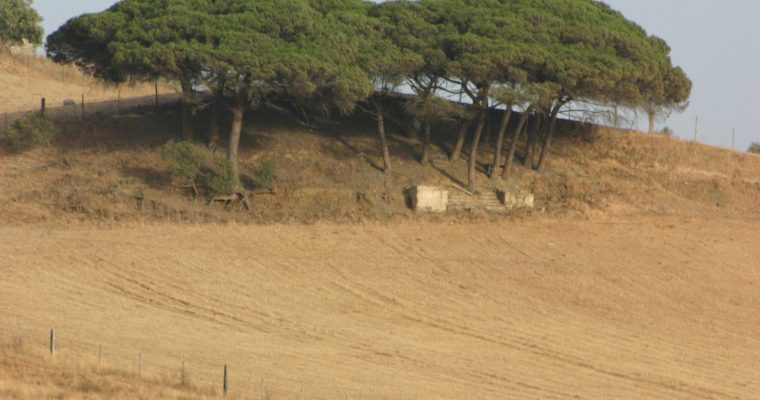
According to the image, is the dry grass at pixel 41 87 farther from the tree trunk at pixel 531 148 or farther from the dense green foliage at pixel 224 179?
the tree trunk at pixel 531 148

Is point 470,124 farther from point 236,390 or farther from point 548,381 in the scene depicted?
point 236,390

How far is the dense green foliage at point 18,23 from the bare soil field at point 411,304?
39.1 metres

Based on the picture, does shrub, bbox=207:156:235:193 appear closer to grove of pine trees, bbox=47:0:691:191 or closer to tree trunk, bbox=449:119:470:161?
grove of pine trees, bbox=47:0:691:191

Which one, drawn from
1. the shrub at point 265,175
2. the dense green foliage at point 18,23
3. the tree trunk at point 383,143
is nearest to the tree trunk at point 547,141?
the tree trunk at point 383,143

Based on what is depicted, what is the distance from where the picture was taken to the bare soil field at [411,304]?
22.1m

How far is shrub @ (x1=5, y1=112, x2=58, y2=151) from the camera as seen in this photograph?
41688 millimetres

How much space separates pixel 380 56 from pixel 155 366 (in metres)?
21.5

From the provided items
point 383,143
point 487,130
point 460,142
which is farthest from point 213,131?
point 487,130

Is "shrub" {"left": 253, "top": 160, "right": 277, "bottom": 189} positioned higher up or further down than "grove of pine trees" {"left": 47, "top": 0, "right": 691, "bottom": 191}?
further down

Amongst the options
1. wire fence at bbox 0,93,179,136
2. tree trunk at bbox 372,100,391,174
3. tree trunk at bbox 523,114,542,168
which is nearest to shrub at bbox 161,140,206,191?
tree trunk at bbox 372,100,391,174

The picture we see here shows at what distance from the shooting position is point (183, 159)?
127 ft

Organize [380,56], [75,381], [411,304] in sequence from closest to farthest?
[75,381]
[411,304]
[380,56]

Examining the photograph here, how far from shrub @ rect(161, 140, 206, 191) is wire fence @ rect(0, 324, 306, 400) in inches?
612

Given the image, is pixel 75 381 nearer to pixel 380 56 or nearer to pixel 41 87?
pixel 380 56
